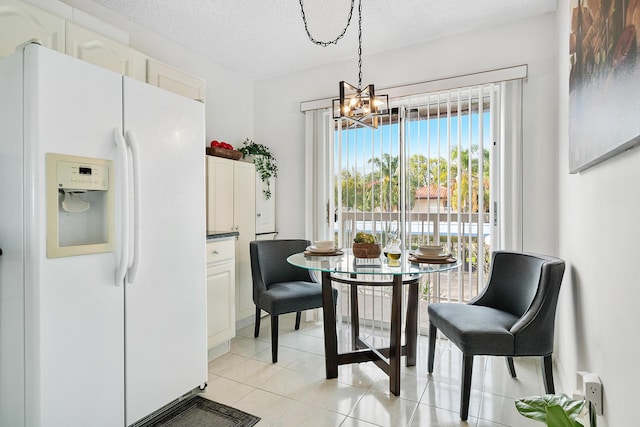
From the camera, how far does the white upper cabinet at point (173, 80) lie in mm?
2473

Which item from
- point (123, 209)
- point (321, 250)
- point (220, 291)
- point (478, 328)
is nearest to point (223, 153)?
point (220, 291)

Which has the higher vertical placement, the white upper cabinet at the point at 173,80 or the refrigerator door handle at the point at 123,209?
the white upper cabinet at the point at 173,80

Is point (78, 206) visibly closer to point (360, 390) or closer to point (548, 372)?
point (360, 390)

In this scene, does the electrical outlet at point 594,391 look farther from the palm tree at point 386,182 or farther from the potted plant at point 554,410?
the palm tree at point 386,182

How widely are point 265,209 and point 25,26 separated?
232 centimetres

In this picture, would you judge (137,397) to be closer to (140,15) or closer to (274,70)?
(140,15)

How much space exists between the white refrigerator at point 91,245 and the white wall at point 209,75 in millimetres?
959

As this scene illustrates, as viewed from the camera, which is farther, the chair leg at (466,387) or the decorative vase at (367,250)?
the decorative vase at (367,250)

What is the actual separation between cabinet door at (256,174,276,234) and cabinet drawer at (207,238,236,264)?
75cm

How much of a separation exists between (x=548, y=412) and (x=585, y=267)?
2.99 feet

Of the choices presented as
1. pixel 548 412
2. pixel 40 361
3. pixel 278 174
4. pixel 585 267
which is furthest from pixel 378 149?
pixel 40 361

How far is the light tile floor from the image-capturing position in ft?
6.27

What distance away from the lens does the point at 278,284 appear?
2979mm

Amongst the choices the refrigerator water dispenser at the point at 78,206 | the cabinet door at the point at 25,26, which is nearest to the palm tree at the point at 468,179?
the refrigerator water dispenser at the point at 78,206
